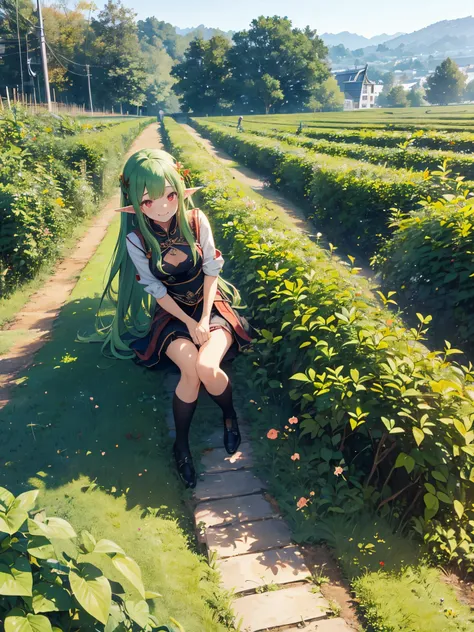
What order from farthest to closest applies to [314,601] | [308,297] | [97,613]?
[308,297]
[314,601]
[97,613]

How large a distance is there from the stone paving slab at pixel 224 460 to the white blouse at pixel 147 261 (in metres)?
1.32

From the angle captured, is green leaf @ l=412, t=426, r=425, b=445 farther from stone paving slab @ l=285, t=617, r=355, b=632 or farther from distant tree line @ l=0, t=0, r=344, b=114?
distant tree line @ l=0, t=0, r=344, b=114

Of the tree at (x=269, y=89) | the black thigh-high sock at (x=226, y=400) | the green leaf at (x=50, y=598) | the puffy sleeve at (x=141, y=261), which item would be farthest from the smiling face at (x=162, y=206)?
the tree at (x=269, y=89)

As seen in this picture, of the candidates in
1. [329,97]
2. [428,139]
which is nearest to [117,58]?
[329,97]

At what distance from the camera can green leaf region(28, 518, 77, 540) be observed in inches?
62.4

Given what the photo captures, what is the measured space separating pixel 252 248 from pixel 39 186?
16.3ft

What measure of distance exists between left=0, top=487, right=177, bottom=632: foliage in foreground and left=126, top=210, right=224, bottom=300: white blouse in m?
2.26

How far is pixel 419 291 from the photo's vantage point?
5781mm

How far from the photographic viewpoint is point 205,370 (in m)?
3.42

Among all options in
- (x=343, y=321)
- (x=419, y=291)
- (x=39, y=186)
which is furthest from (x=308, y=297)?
(x=39, y=186)

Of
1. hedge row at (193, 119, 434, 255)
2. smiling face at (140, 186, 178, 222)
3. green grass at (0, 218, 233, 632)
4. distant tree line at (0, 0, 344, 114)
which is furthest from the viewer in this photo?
distant tree line at (0, 0, 344, 114)

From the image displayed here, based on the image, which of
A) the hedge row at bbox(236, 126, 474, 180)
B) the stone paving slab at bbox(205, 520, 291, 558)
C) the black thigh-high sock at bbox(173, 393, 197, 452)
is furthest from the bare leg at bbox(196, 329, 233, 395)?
the hedge row at bbox(236, 126, 474, 180)

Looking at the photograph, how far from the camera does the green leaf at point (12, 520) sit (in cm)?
150

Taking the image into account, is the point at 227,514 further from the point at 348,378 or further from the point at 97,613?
the point at 97,613
